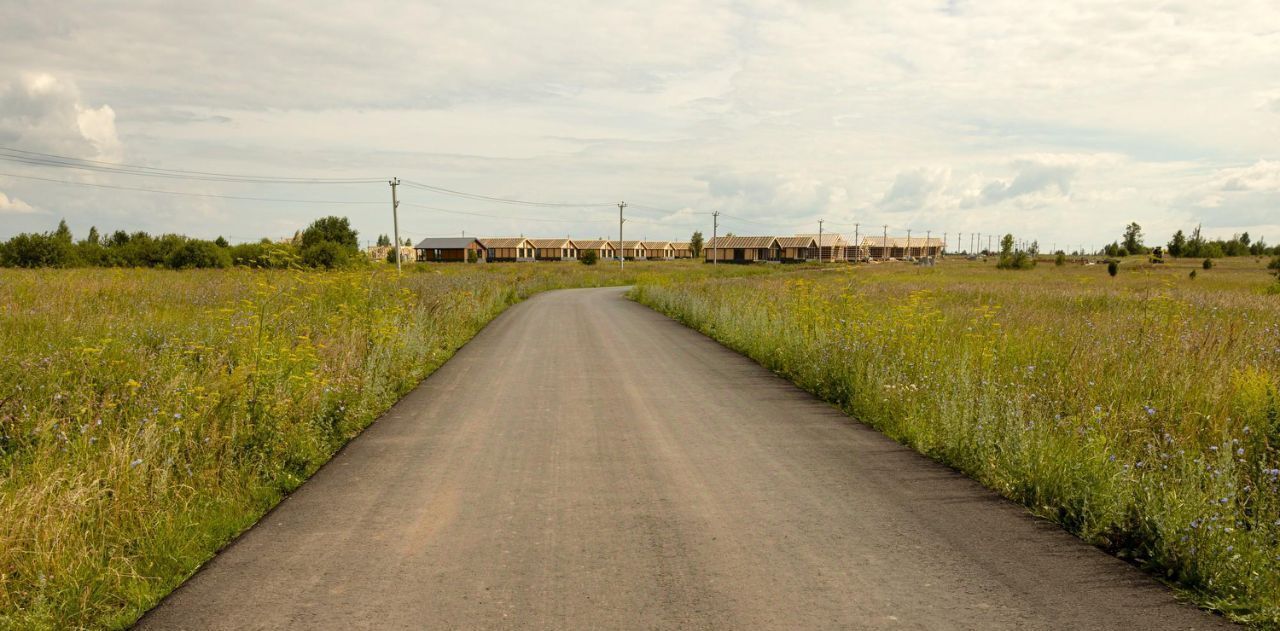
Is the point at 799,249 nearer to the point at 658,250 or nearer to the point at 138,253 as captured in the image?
the point at 658,250

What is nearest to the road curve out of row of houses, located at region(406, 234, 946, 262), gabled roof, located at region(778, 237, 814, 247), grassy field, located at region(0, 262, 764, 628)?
grassy field, located at region(0, 262, 764, 628)

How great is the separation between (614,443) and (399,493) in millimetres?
2481

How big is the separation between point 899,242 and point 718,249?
4253 cm

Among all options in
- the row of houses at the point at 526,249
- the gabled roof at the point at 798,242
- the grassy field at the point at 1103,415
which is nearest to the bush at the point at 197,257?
the grassy field at the point at 1103,415

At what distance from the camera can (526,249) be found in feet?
451

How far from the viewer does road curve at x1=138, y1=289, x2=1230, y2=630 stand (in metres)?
3.97

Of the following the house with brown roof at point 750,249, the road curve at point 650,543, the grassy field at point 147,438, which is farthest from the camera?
the house with brown roof at point 750,249

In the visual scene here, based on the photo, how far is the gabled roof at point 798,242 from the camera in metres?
118

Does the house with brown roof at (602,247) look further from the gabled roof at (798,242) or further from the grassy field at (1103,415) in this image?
the grassy field at (1103,415)

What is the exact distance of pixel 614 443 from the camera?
768 centimetres

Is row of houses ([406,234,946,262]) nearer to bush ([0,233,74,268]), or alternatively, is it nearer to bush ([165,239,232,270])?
bush ([165,239,232,270])

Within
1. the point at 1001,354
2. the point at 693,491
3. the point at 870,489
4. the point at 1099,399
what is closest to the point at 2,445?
the point at 693,491

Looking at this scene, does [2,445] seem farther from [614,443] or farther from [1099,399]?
[1099,399]

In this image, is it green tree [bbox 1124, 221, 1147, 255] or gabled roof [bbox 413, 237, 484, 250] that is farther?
gabled roof [bbox 413, 237, 484, 250]
